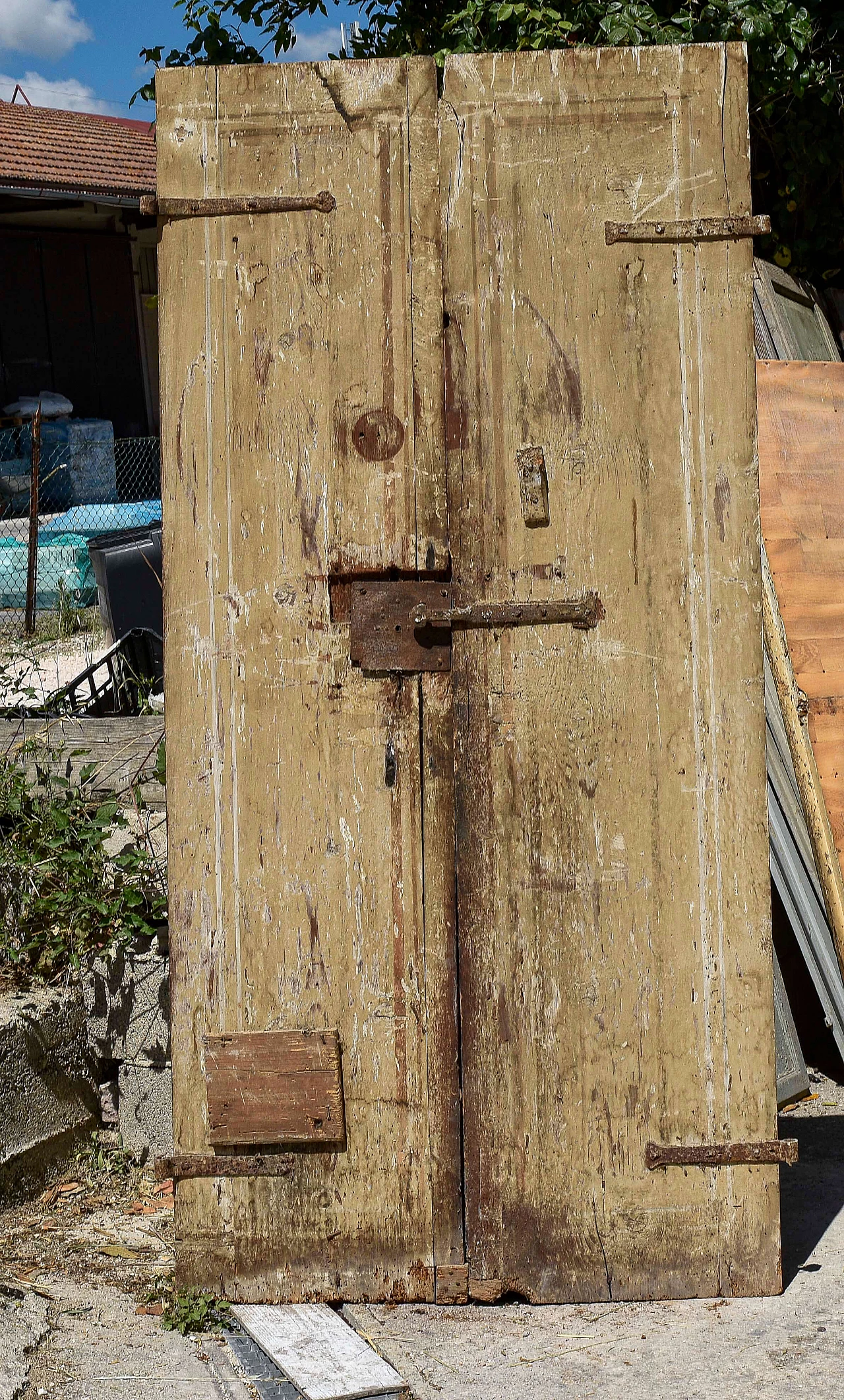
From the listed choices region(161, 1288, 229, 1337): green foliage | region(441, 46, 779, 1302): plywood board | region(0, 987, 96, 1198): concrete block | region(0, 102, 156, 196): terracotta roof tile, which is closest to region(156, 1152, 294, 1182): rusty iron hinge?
region(161, 1288, 229, 1337): green foliage

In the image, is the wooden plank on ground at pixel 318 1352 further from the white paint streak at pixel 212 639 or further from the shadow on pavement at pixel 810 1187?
the shadow on pavement at pixel 810 1187

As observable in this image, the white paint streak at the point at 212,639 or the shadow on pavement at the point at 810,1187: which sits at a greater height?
the white paint streak at the point at 212,639

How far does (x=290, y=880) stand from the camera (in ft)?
8.54

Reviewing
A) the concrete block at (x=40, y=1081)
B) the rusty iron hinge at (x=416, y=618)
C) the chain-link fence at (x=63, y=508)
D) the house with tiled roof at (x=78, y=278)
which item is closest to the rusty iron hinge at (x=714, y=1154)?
the rusty iron hinge at (x=416, y=618)

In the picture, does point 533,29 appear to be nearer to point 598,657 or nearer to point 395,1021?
point 598,657

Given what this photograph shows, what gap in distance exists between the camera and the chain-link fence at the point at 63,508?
9383 millimetres

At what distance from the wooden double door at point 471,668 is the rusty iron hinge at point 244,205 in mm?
17

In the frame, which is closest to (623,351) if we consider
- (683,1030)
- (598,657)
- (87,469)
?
(598,657)

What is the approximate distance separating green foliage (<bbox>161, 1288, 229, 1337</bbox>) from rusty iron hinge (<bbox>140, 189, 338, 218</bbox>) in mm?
2301

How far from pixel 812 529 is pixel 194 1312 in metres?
2.82

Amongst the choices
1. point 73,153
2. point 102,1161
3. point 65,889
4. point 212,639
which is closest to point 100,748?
point 65,889

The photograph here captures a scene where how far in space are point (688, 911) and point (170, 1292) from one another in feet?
4.72

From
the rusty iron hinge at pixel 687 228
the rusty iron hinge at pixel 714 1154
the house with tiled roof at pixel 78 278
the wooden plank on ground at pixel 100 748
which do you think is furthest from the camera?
the house with tiled roof at pixel 78 278

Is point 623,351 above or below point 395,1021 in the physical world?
above
